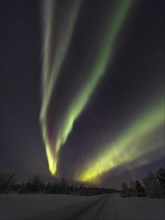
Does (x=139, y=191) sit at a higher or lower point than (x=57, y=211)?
higher

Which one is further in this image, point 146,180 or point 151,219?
point 146,180

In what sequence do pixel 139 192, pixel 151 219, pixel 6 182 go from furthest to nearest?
1. pixel 139 192
2. pixel 6 182
3. pixel 151 219

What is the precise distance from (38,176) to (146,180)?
31.0 m

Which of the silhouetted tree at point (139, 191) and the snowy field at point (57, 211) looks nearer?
the snowy field at point (57, 211)

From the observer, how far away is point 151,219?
36.1ft

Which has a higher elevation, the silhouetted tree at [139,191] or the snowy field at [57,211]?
the silhouetted tree at [139,191]

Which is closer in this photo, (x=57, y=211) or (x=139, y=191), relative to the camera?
(x=57, y=211)

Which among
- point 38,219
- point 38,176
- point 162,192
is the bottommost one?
point 38,219

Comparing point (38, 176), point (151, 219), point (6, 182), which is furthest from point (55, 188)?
point (151, 219)

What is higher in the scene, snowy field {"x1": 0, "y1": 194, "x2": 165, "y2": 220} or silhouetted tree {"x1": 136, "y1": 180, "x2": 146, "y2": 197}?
silhouetted tree {"x1": 136, "y1": 180, "x2": 146, "y2": 197}

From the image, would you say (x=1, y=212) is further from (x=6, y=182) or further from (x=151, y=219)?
(x=151, y=219)

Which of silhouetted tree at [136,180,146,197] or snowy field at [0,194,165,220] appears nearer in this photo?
snowy field at [0,194,165,220]

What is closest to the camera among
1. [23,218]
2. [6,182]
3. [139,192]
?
[23,218]

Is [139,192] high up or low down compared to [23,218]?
up
